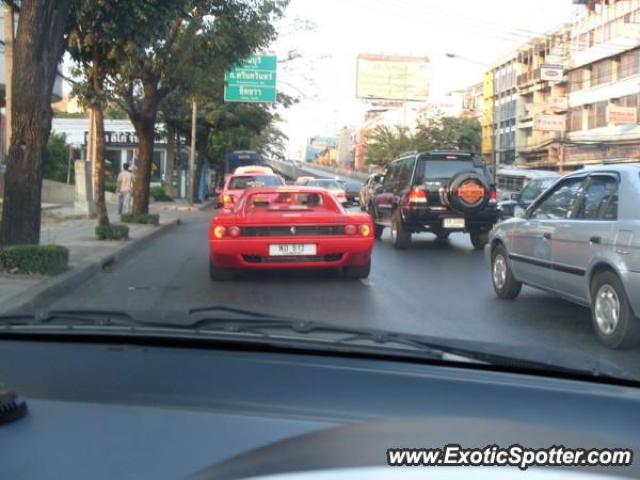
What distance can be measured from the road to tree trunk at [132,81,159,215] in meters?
7.23

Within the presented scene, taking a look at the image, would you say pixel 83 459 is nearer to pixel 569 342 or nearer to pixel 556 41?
pixel 569 342

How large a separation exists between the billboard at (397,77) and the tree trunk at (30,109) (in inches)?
1830

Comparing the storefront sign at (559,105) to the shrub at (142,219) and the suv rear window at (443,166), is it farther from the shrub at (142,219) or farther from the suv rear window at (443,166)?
the suv rear window at (443,166)

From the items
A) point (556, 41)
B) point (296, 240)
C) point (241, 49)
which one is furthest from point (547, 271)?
point (556, 41)

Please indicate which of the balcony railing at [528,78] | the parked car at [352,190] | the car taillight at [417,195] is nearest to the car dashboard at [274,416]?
the car taillight at [417,195]

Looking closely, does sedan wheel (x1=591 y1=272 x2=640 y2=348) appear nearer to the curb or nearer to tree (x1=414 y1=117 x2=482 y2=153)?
the curb

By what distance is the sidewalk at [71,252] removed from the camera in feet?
28.5

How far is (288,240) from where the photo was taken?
32.6ft

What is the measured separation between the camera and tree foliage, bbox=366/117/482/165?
178 ft

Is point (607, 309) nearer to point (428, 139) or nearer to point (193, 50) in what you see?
Answer: point (193, 50)

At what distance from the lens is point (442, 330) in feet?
24.2

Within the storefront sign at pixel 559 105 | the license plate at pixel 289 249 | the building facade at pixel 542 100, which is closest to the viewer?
the license plate at pixel 289 249

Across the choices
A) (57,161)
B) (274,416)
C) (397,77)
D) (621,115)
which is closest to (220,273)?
(274,416)

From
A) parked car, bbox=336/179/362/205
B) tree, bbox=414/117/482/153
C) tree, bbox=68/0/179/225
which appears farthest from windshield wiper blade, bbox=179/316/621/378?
tree, bbox=414/117/482/153
